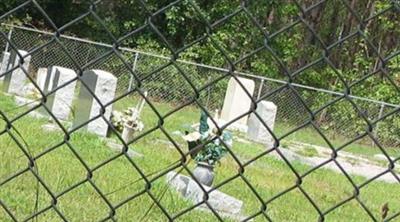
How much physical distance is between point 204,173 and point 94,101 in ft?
10.5

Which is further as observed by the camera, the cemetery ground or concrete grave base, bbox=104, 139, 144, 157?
concrete grave base, bbox=104, 139, 144, 157

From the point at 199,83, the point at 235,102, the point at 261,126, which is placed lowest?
the point at 261,126

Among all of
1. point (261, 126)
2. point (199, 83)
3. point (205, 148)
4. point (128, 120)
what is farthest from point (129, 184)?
point (199, 83)

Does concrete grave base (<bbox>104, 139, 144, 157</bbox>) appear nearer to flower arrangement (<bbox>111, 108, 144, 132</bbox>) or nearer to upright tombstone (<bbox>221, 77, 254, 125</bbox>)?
flower arrangement (<bbox>111, 108, 144, 132</bbox>)

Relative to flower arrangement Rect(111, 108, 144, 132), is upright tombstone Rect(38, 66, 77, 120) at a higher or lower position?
higher

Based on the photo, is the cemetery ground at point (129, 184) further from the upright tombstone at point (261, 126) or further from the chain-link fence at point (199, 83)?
the chain-link fence at point (199, 83)

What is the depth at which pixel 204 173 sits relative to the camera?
673 centimetres

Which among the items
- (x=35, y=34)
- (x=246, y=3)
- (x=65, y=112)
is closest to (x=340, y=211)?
(x=65, y=112)

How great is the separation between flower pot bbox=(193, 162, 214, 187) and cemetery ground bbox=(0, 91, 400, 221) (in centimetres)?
39

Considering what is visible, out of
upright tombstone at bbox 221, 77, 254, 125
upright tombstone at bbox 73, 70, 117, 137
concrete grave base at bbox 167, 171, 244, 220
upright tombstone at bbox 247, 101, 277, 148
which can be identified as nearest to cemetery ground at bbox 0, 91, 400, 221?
concrete grave base at bbox 167, 171, 244, 220

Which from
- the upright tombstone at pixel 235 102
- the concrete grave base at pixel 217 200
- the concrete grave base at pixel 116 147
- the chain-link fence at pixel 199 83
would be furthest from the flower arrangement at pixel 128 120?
the chain-link fence at pixel 199 83

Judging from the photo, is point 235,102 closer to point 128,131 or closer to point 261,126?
point 261,126

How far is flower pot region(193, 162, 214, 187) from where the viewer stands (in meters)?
6.71

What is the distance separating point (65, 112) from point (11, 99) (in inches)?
59.3
